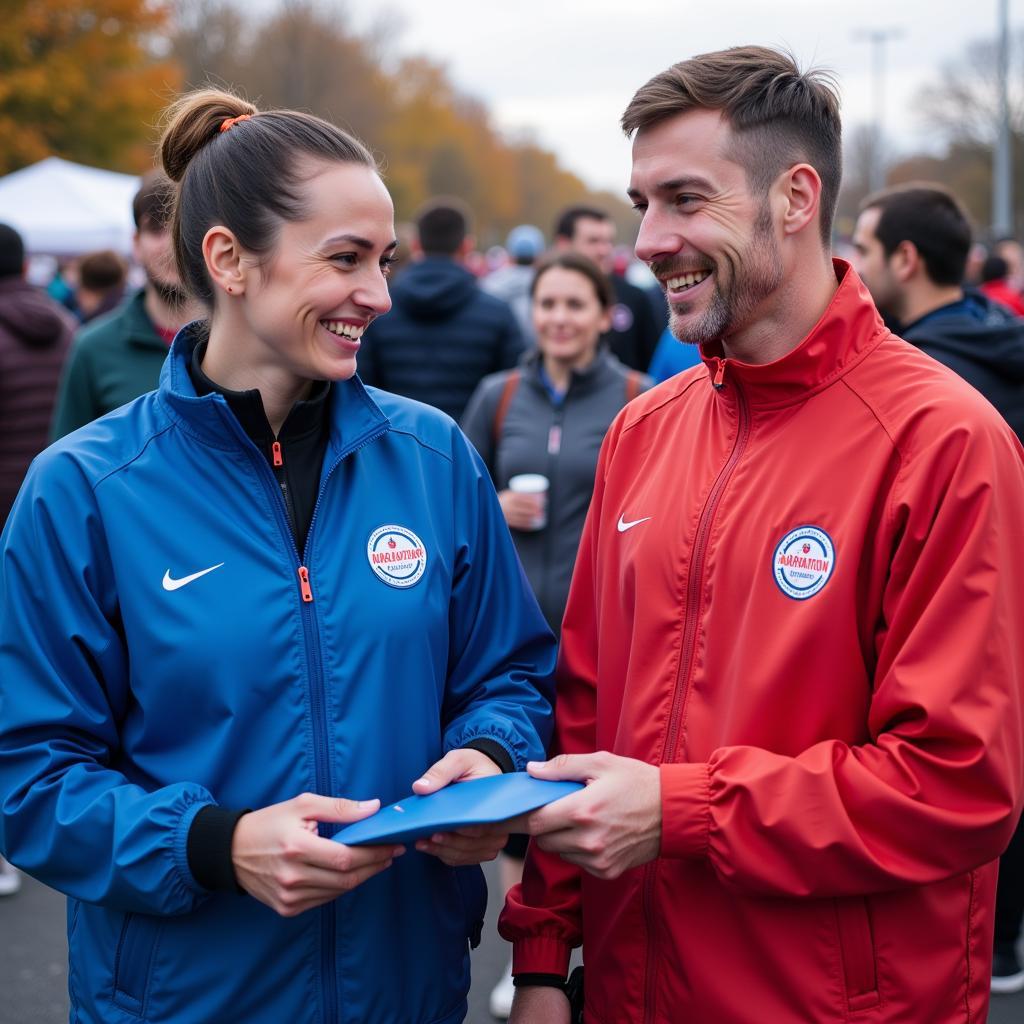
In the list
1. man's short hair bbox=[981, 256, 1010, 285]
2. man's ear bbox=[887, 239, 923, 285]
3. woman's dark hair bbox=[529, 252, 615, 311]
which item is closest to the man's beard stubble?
man's ear bbox=[887, 239, 923, 285]

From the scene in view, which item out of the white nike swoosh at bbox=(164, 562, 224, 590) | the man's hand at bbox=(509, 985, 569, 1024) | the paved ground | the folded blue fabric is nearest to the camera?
the folded blue fabric

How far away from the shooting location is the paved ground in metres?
4.30

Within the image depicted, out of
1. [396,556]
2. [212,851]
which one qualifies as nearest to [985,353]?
[396,556]

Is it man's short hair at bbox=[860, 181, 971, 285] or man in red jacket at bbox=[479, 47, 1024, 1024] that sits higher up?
man's short hair at bbox=[860, 181, 971, 285]

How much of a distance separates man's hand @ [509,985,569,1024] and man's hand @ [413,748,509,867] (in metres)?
0.36

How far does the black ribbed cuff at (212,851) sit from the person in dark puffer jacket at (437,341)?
4357 millimetres

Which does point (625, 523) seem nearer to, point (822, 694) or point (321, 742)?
point (822, 694)

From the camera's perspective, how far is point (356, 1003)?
2143mm

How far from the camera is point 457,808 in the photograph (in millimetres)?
1946

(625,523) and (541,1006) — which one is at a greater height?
(625,523)

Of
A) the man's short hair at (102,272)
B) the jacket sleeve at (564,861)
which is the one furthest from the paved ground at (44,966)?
the man's short hair at (102,272)

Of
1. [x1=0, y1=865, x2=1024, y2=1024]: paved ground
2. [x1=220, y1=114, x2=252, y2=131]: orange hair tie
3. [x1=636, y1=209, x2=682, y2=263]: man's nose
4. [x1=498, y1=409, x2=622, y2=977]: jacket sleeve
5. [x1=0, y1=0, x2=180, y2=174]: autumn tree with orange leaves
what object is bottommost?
[x1=0, y1=865, x2=1024, y2=1024]: paved ground

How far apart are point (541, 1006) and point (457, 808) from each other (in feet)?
2.03

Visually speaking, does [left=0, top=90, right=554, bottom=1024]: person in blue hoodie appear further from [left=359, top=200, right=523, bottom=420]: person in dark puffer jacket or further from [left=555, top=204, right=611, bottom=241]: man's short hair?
[left=555, top=204, right=611, bottom=241]: man's short hair
